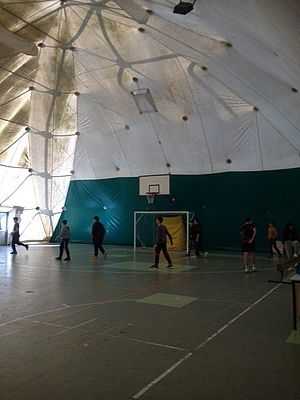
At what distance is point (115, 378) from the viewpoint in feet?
12.4

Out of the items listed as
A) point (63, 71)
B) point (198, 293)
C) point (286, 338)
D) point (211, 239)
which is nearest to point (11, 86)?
point (63, 71)

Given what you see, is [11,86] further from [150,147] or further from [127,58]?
[150,147]

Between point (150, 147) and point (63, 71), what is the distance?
6684mm

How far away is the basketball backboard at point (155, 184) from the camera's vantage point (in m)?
22.7

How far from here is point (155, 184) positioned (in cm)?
2308

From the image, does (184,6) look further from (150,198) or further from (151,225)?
(151,225)

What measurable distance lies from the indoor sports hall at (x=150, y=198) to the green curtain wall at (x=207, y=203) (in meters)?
0.08

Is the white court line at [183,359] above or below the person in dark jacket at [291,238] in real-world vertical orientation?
below

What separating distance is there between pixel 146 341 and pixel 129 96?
58.4 ft

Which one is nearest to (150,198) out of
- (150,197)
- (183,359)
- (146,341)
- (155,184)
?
(150,197)

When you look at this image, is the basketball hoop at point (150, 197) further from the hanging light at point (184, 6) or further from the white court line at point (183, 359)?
the white court line at point (183, 359)

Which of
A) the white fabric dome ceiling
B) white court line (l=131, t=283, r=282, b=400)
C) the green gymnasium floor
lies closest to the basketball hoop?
the white fabric dome ceiling

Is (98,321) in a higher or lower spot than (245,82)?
lower

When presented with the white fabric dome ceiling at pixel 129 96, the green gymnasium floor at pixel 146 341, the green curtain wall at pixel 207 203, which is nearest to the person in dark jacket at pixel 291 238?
the green gymnasium floor at pixel 146 341
